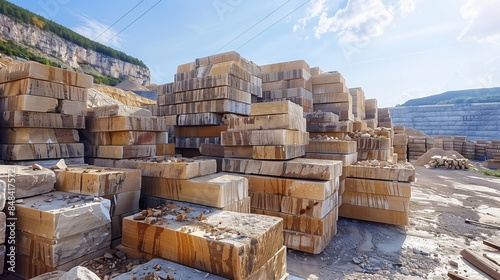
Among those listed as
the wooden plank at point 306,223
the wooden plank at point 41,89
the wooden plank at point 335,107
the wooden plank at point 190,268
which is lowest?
the wooden plank at point 306,223

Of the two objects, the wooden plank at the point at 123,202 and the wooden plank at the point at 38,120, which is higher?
the wooden plank at the point at 38,120

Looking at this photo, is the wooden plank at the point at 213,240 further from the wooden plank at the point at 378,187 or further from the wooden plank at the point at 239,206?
the wooden plank at the point at 378,187

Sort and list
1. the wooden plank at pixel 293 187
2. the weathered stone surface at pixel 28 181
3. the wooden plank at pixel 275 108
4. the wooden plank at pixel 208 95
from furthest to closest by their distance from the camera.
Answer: the wooden plank at pixel 208 95 → the wooden plank at pixel 275 108 → the wooden plank at pixel 293 187 → the weathered stone surface at pixel 28 181

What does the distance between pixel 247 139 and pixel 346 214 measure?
2461 mm

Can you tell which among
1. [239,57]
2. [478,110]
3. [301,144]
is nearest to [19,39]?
[239,57]

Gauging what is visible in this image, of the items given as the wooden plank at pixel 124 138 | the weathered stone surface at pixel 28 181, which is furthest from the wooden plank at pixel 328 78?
the weathered stone surface at pixel 28 181

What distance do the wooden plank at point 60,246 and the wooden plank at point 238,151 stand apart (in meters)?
2.02

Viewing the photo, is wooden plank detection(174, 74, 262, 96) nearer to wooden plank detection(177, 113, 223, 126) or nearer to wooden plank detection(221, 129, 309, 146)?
wooden plank detection(177, 113, 223, 126)

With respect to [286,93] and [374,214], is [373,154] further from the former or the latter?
[286,93]

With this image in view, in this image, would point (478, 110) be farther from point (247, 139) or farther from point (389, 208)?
point (247, 139)

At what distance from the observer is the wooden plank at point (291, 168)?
3.07 m

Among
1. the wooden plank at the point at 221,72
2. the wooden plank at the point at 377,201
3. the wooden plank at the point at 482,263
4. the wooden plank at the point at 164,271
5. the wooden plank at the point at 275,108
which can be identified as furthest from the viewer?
the wooden plank at the point at 221,72

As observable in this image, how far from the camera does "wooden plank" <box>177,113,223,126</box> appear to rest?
4.63m

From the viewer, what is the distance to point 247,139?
3523 mm
